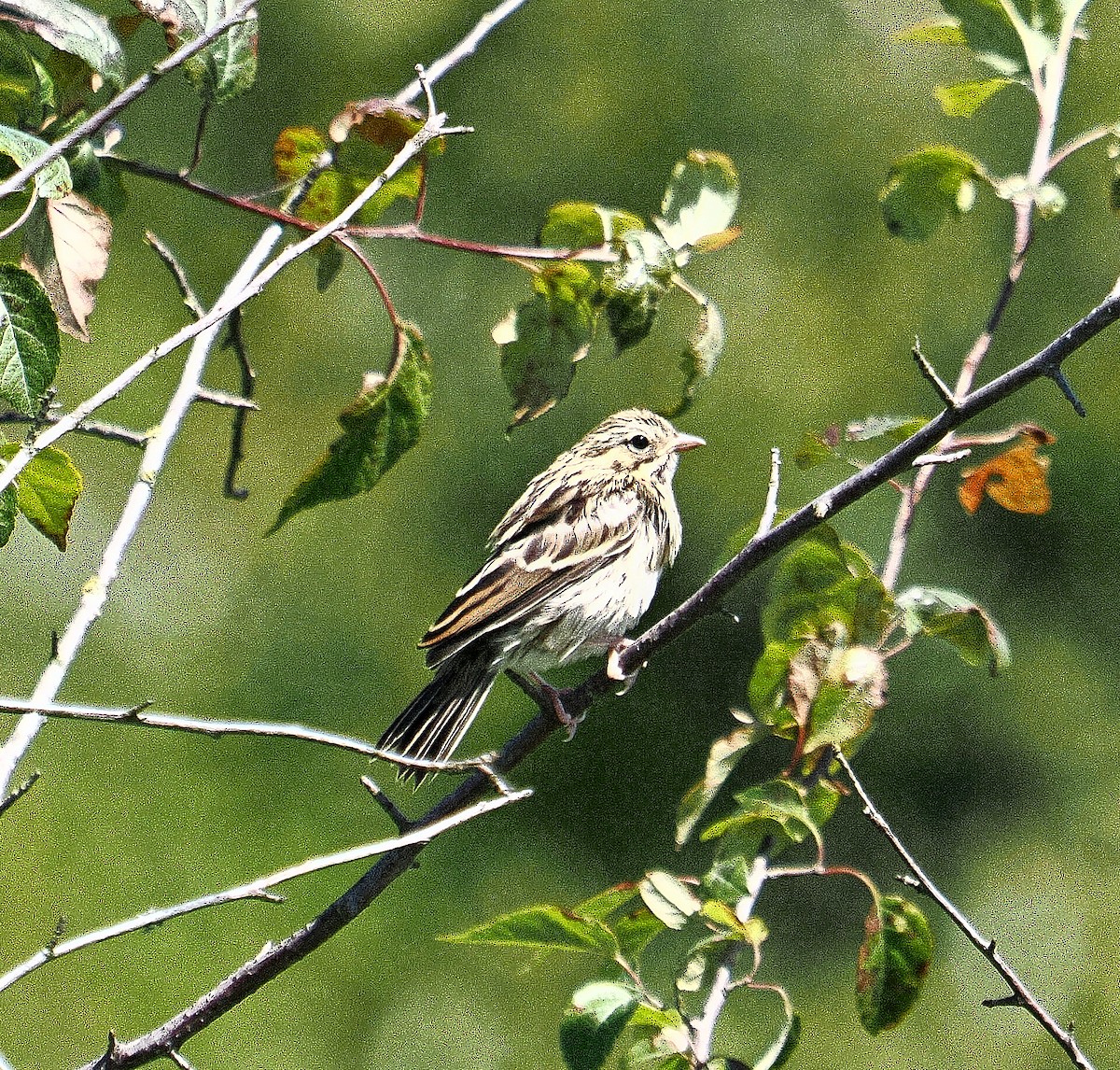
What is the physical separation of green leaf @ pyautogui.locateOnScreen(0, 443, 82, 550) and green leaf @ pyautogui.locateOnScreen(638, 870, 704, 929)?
107 cm

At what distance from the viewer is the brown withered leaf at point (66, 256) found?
99.7 inches

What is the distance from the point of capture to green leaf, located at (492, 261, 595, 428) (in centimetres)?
291

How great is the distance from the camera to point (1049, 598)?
36.9 feet

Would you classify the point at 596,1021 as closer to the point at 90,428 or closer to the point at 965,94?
the point at 90,428

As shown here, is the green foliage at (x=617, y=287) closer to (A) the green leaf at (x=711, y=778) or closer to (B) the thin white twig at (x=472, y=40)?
(B) the thin white twig at (x=472, y=40)

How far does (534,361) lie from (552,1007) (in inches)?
323

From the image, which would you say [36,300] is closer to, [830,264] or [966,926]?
[966,926]

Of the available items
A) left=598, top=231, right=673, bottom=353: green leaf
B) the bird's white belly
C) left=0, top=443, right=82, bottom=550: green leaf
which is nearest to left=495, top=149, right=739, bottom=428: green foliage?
left=598, top=231, right=673, bottom=353: green leaf

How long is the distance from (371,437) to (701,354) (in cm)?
59

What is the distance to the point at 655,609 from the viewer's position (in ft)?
29.0

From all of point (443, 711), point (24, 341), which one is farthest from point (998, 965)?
point (443, 711)

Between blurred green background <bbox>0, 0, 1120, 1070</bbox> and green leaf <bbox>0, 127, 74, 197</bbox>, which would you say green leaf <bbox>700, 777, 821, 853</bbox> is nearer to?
green leaf <bbox>0, 127, 74, 197</bbox>

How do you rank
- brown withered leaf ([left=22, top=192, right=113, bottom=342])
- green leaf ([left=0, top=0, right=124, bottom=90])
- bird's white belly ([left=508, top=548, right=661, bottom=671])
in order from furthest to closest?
bird's white belly ([left=508, top=548, right=661, bottom=671]), brown withered leaf ([left=22, top=192, right=113, bottom=342]), green leaf ([left=0, top=0, right=124, bottom=90])

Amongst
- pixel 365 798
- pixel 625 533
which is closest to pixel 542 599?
pixel 625 533
